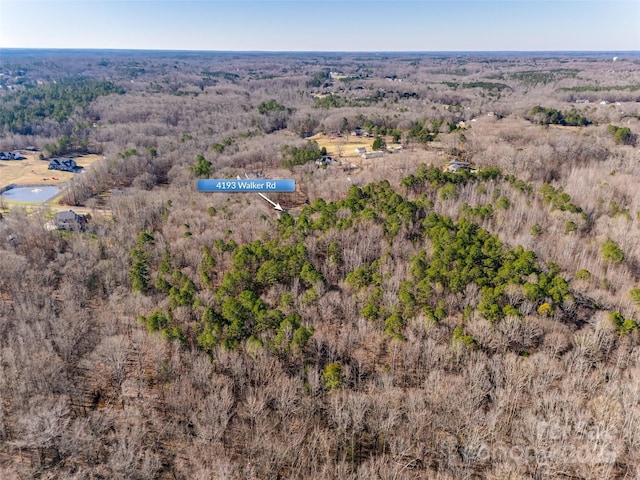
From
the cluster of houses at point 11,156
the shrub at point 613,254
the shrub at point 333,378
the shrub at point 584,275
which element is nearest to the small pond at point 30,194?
the cluster of houses at point 11,156

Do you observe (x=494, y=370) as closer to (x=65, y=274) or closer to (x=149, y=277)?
(x=149, y=277)

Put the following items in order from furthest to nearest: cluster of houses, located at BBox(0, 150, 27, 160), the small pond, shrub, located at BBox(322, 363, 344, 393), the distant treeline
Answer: the distant treeline → cluster of houses, located at BBox(0, 150, 27, 160) → the small pond → shrub, located at BBox(322, 363, 344, 393)

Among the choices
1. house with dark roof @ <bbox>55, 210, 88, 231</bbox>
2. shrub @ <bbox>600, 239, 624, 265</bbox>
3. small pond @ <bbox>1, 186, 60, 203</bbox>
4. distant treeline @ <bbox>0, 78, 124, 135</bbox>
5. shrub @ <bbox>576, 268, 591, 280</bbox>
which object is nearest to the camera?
shrub @ <bbox>576, 268, 591, 280</bbox>

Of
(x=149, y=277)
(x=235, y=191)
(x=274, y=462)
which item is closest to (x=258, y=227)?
(x=149, y=277)

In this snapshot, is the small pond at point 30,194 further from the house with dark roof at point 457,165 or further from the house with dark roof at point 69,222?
the house with dark roof at point 457,165

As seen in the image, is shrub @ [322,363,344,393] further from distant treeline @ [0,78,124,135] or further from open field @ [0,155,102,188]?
distant treeline @ [0,78,124,135]

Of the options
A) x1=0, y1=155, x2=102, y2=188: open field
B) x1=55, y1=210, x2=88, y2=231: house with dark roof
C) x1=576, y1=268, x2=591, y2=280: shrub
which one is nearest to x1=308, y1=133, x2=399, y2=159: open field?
x1=55, y1=210, x2=88, y2=231: house with dark roof
